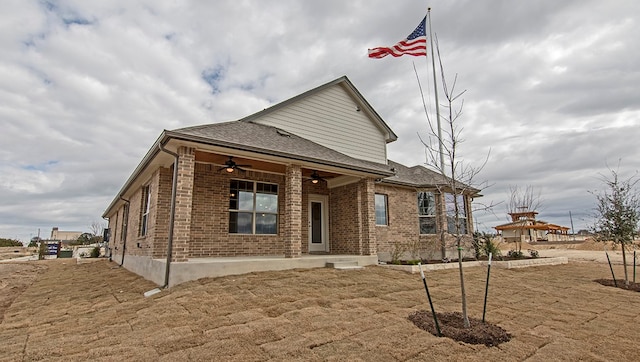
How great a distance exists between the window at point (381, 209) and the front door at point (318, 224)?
2.10 meters

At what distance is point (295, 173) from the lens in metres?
8.87

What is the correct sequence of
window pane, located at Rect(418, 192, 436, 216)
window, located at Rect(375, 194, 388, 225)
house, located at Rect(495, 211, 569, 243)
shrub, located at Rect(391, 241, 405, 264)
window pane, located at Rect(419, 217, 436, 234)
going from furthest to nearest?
house, located at Rect(495, 211, 569, 243) < window pane, located at Rect(418, 192, 436, 216) < window pane, located at Rect(419, 217, 436, 234) < window, located at Rect(375, 194, 388, 225) < shrub, located at Rect(391, 241, 405, 264)

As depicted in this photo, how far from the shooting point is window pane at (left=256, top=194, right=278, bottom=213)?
9.95m

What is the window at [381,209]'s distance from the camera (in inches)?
482

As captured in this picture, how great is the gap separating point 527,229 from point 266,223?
23122 millimetres

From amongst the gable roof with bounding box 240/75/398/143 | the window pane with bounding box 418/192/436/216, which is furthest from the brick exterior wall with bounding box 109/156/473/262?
the gable roof with bounding box 240/75/398/143

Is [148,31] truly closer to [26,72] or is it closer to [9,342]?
[26,72]

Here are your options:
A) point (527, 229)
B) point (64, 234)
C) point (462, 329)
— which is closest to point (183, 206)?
point (462, 329)

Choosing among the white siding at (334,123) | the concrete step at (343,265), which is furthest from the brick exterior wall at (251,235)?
the white siding at (334,123)

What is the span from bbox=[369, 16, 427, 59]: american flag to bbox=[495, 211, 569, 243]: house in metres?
10.0

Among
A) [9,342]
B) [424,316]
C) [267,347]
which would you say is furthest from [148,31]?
[424,316]

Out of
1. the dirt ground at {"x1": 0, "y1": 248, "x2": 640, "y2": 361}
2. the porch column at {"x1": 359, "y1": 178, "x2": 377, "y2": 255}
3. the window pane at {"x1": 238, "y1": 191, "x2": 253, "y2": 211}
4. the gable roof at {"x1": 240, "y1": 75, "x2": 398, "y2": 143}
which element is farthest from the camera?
the gable roof at {"x1": 240, "y1": 75, "x2": 398, "y2": 143}

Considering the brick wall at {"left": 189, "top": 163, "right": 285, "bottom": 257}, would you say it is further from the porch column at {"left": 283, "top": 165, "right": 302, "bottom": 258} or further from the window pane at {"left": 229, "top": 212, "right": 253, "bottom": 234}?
the porch column at {"left": 283, "top": 165, "right": 302, "bottom": 258}

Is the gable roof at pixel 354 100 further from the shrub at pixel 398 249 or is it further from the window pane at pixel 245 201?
the shrub at pixel 398 249
